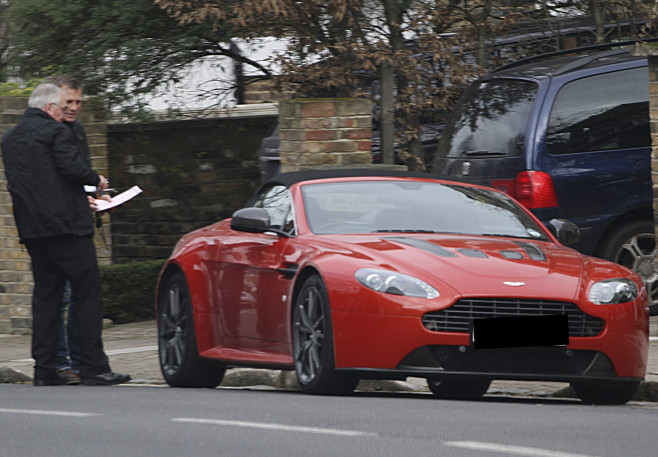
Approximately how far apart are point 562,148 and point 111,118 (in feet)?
21.0

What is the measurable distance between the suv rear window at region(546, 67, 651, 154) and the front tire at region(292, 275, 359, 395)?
146 inches

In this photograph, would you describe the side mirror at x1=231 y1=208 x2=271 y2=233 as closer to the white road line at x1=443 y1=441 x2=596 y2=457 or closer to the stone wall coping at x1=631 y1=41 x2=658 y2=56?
the white road line at x1=443 y1=441 x2=596 y2=457

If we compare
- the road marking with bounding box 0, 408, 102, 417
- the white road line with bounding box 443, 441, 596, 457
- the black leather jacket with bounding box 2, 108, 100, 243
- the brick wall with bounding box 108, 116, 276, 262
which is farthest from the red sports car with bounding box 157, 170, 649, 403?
the brick wall with bounding box 108, 116, 276, 262

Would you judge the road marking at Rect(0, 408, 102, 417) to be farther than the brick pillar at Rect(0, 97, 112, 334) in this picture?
No

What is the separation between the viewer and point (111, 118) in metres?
16.2

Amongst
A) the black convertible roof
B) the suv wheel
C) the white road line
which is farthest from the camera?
the suv wheel

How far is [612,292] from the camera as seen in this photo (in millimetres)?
7949

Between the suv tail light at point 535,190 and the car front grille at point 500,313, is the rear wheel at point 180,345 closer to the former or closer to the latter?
the car front grille at point 500,313

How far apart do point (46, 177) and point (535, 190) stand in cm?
390

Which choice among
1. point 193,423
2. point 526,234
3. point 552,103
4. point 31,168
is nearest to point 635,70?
point 552,103

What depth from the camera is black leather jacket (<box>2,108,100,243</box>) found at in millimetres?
8969

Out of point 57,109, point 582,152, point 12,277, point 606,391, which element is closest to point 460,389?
point 606,391

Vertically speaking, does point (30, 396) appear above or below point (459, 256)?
below

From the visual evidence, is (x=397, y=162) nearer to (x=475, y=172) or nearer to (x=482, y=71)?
(x=482, y=71)
